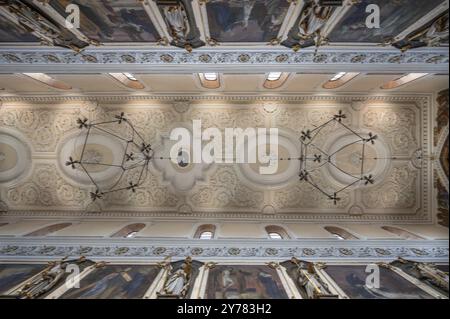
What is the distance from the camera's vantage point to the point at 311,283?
6891 mm

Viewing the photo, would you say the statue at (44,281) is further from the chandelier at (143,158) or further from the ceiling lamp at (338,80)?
the ceiling lamp at (338,80)

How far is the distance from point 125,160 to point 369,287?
31.4 ft

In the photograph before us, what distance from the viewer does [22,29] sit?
22.3 ft

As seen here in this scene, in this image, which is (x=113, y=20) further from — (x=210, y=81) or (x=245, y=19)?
(x=210, y=81)

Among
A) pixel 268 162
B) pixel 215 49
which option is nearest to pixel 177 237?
pixel 268 162

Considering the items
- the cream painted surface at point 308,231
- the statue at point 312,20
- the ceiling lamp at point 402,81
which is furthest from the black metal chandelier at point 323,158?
the statue at point 312,20

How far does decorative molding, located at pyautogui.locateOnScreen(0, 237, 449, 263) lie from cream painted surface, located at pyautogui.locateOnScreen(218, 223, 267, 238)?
0.63 metres

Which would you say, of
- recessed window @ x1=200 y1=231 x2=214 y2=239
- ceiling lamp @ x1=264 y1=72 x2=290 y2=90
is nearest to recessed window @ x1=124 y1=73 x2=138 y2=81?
ceiling lamp @ x1=264 y1=72 x2=290 y2=90

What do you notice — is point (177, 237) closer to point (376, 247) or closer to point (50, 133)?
point (376, 247)

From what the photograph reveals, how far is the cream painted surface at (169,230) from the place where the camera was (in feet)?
30.6

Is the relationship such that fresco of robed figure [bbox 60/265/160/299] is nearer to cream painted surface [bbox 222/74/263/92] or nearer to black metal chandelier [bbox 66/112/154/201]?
black metal chandelier [bbox 66/112/154/201]

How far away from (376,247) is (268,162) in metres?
4.94

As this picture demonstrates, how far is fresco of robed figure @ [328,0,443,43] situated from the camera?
20.4 ft

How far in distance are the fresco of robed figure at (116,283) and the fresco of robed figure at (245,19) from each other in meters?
6.80
